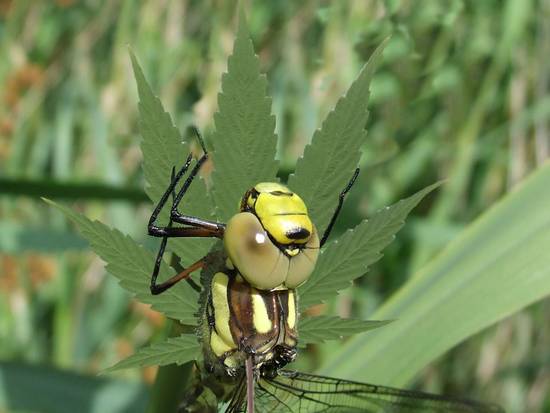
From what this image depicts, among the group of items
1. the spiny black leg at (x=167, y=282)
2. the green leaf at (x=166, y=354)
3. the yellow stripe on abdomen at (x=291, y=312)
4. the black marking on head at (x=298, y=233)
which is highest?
the black marking on head at (x=298, y=233)

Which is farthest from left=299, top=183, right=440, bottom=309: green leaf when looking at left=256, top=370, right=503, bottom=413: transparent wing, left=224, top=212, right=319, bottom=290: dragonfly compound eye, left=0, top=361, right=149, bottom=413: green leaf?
left=0, top=361, right=149, bottom=413: green leaf

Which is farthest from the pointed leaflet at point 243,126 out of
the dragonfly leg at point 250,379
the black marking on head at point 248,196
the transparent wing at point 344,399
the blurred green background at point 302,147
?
the blurred green background at point 302,147

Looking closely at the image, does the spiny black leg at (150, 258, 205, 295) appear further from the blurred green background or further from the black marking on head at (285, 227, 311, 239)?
the blurred green background

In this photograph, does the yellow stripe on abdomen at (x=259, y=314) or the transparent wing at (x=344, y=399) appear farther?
the transparent wing at (x=344, y=399)

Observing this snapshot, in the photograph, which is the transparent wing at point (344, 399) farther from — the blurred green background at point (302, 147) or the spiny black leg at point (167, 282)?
the blurred green background at point (302, 147)

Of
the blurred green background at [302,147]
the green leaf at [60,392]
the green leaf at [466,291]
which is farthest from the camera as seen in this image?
the blurred green background at [302,147]

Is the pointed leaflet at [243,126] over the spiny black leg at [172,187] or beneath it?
over
